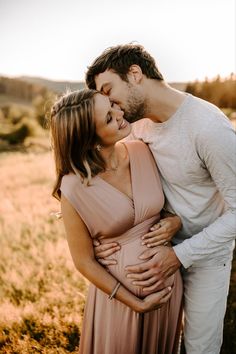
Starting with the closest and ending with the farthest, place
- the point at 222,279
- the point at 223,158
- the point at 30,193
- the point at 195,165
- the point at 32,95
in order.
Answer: the point at 223,158, the point at 195,165, the point at 222,279, the point at 30,193, the point at 32,95

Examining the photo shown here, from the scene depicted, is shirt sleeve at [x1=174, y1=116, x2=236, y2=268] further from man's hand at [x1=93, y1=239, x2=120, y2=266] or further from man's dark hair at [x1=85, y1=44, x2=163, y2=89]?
man's dark hair at [x1=85, y1=44, x2=163, y2=89]

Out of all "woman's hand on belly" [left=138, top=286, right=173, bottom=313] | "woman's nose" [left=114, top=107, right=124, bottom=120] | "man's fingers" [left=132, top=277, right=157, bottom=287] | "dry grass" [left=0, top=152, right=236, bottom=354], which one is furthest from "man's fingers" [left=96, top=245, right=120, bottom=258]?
"dry grass" [left=0, top=152, right=236, bottom=354]

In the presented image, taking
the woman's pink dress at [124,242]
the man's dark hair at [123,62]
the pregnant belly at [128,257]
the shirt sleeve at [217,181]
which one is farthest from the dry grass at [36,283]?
the man's dark hair at [123,62]

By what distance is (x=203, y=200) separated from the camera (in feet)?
8.51

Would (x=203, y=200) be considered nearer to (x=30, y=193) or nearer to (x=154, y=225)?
(x=154, y=225)

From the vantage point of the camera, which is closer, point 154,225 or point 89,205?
point 89,205

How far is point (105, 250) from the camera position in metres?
2.47

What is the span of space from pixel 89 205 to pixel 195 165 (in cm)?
73

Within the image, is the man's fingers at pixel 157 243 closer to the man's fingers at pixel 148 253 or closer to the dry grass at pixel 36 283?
the man's fingers at pixel 148 253

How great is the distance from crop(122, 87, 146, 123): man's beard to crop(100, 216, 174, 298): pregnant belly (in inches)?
31.5

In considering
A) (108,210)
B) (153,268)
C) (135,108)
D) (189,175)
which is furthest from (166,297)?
(135,108)

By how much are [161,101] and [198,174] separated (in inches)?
22.4

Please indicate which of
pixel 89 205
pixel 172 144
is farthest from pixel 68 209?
pixel 172 144

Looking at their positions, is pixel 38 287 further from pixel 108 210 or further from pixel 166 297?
pixel 108 210
